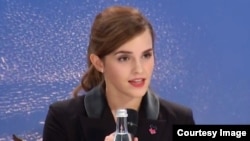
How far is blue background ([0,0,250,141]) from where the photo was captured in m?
1.83

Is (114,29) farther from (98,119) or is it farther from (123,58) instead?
(98,119)

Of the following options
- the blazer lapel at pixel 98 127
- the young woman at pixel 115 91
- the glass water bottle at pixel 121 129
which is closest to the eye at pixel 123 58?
the young woman at pixel 115 91

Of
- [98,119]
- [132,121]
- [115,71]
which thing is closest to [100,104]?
[98,119]

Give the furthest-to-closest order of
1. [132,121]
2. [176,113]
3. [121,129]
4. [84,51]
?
1. [84,51]
2. [176,113]
3. [132,121]
4. [121,129]

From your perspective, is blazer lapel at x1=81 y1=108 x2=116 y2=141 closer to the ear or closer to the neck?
the neck

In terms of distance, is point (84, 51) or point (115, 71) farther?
point (84, 51)

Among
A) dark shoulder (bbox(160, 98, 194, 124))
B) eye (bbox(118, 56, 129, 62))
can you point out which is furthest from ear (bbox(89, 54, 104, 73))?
dark shoulder (bbox(160, 98, 194, 124))

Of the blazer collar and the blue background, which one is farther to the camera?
the blue background

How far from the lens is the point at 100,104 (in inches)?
55.4

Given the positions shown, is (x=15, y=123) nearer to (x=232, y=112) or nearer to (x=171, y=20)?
(x=171, y=20)

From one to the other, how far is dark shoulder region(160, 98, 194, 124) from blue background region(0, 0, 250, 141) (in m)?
0.40

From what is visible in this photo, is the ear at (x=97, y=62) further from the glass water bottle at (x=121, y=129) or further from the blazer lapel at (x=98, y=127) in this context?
the glass water bottle at (x=121, y=129)

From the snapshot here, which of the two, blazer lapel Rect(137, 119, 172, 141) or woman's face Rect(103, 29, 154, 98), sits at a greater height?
woman's face Rect(103, 29, 154, 98)

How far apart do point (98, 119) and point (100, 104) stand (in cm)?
6
